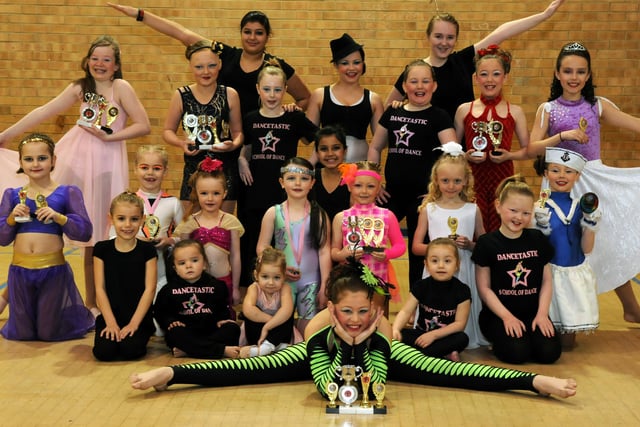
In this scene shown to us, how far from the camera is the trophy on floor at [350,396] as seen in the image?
3.87 metres

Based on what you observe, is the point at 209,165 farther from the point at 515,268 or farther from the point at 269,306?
the point at 515,268

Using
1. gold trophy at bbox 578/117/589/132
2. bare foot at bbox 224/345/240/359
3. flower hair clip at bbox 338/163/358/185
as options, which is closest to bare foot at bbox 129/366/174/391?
bare foot at bbox 224/345/240/359

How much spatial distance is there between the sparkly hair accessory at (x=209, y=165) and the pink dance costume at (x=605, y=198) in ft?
6.76

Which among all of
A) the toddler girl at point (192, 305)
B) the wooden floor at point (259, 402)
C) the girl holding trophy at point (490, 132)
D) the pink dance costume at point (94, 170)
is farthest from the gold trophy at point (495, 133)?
the pink dance costume at point (94, 170)

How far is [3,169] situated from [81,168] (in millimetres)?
495

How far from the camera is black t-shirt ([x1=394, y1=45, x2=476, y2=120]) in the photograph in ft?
19.0

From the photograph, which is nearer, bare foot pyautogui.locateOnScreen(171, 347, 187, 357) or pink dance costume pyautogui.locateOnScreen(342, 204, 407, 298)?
bare foot pyautogui.locateOnScreen(171, 347, 187, 357)

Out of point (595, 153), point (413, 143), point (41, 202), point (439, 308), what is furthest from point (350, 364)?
point (595, 153)

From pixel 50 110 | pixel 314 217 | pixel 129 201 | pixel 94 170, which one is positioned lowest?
pixel 314 217

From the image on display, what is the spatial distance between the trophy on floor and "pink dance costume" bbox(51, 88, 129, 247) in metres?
Answer: 2.36

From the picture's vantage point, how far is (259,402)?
4.02 metres

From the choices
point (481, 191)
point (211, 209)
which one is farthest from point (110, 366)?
point (481, 191)

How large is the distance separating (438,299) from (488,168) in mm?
1131

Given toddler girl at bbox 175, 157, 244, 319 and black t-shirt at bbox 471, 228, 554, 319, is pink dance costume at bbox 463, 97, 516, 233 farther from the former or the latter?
toddler girl at bbox 175, 157, 244, 319
